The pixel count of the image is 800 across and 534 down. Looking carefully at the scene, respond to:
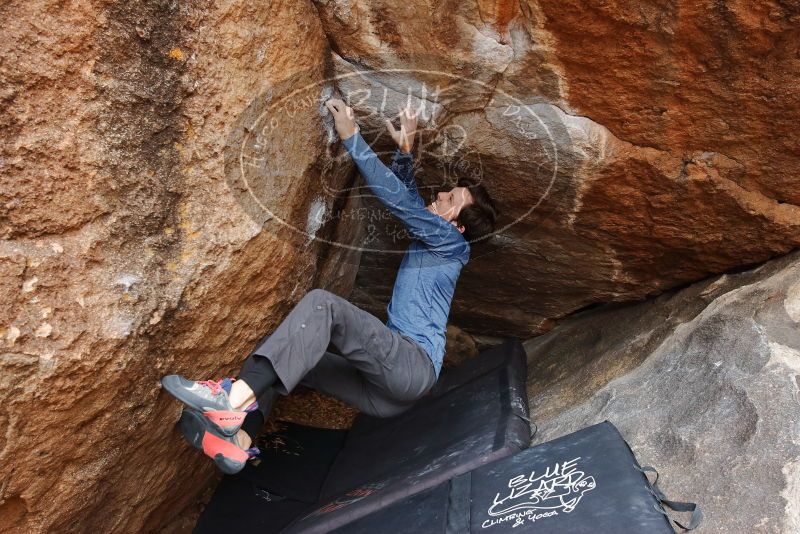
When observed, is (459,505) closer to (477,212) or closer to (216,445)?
(216,445)

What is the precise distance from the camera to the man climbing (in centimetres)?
209

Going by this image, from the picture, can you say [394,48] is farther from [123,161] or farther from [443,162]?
[123,161]

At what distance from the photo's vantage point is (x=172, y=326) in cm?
227

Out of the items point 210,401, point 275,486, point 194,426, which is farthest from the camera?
point 275,486

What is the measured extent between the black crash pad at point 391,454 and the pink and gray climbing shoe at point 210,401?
801 mm

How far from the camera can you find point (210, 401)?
2.03m

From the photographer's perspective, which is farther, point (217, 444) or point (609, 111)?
point (609, 111)

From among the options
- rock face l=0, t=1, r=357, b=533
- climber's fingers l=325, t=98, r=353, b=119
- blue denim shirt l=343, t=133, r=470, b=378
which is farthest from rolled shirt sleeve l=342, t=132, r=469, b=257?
rock face l=0, t=1, r=357, b=533

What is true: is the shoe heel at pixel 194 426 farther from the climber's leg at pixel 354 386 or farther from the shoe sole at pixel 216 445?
the climber's leg at pixel 354 386

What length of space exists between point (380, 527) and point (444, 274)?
3.03 ft

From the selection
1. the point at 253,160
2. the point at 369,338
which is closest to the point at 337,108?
the point at 253,160

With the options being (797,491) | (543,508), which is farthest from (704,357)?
(543,508)

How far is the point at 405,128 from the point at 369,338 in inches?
29.6

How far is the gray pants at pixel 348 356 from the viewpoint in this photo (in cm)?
213
